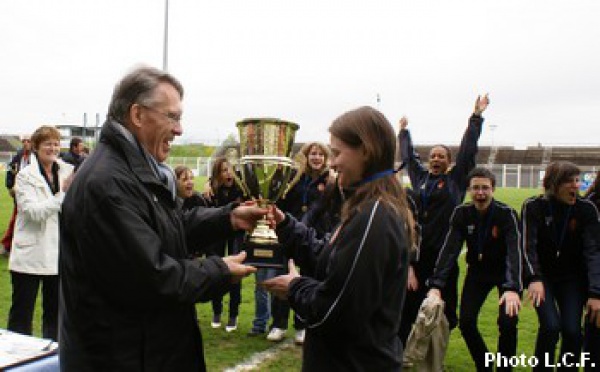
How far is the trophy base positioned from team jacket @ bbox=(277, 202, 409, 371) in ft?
1.90

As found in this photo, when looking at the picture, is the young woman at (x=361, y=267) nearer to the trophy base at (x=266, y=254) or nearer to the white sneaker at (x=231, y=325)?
the trophy base at (x=266, y=254)

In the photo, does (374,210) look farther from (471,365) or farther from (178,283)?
(471,365)

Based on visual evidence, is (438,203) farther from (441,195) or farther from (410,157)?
(410,157)

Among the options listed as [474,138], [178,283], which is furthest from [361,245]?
[474,138]

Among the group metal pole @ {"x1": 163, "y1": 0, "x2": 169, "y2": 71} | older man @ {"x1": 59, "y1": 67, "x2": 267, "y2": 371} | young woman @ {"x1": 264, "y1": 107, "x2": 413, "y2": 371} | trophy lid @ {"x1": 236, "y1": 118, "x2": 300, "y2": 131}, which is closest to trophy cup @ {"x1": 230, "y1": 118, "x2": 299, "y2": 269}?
trophy lid @ {"x1": 236, "y1": 118, "x2": 300, "y2": 131}

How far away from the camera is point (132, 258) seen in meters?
2.13

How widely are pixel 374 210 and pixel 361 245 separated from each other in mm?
165

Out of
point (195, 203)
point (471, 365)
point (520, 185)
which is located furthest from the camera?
point (520, 185)

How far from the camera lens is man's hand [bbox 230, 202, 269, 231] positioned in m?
3.11

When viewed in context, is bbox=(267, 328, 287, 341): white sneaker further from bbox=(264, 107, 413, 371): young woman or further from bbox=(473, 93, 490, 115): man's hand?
bbox=(264, 107, 413, 371): young woman

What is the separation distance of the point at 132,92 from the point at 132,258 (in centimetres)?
72

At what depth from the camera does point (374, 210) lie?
2.37 m

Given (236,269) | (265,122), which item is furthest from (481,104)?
(236,269)

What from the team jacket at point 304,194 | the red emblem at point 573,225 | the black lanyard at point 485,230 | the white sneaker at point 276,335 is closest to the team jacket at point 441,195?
the black lanyard at point 485,230
